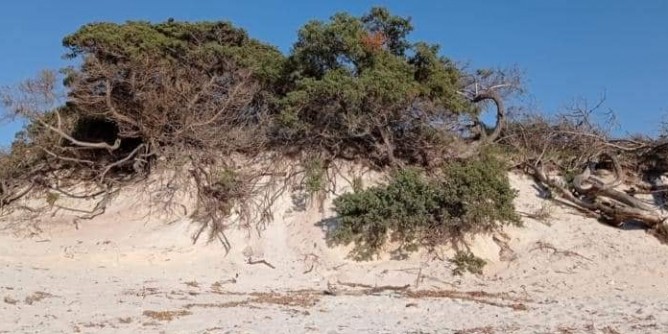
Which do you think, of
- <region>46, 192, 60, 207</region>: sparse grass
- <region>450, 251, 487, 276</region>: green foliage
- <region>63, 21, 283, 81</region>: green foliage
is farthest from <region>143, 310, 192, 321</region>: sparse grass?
<region>46, 192, 60, 207</region>: sparse grass

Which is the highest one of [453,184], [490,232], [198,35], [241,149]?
[198,35]

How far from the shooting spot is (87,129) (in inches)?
661

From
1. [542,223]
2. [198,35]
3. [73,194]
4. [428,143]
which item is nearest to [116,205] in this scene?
[73,194]

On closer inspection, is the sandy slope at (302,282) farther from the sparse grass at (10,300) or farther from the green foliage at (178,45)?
the green foliage at (178,45)

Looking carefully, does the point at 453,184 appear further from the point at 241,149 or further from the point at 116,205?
the point at 116,205

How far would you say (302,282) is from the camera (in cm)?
1217

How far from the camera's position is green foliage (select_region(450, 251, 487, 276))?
40.5 ft

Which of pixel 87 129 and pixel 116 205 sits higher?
pixel 87 129

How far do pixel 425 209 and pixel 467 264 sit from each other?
1.32m

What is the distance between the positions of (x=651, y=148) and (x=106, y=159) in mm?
13421

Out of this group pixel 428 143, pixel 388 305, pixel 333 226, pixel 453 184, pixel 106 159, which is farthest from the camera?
pixel 106 159

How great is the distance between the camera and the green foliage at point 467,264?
12.4 m

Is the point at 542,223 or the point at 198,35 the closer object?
the point at 542,223

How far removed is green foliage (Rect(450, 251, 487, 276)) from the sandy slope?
22 cm
